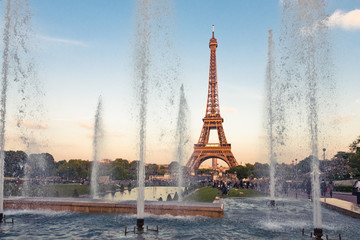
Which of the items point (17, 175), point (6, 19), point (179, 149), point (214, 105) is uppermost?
point (214, 105)

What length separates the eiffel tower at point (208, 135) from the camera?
256 feet

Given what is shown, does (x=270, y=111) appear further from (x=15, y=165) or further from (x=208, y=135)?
Result: (x=15, y=165)

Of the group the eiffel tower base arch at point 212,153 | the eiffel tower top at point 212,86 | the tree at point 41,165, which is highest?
the eiffel tower top at point 212,86

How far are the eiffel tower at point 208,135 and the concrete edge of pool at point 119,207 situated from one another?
58.8 metres

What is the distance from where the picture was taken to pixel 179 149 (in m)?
28.2

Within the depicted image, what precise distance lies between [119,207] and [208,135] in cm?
6627

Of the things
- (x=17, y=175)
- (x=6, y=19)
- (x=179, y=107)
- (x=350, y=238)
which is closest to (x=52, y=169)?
(x=17, y=175)

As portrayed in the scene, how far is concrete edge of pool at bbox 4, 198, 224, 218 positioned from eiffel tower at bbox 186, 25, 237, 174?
193 feet

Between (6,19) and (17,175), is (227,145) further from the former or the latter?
(6,19)

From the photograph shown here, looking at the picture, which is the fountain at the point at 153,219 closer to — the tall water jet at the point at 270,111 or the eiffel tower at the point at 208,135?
the tall water jet at the point at 270,111

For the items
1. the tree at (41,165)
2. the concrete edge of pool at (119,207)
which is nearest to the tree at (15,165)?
the tree at (41,165)

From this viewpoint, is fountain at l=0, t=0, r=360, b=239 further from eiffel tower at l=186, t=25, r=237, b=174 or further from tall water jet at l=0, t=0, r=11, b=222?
eiffel tower at l=186, t=25, r=237, b=174

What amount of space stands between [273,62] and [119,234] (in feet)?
66.9

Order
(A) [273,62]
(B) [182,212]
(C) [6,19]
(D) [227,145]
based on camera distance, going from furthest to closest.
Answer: (D) [227,145] → (A) [273,62] → (C) [6,19] → (B) [182,212]
